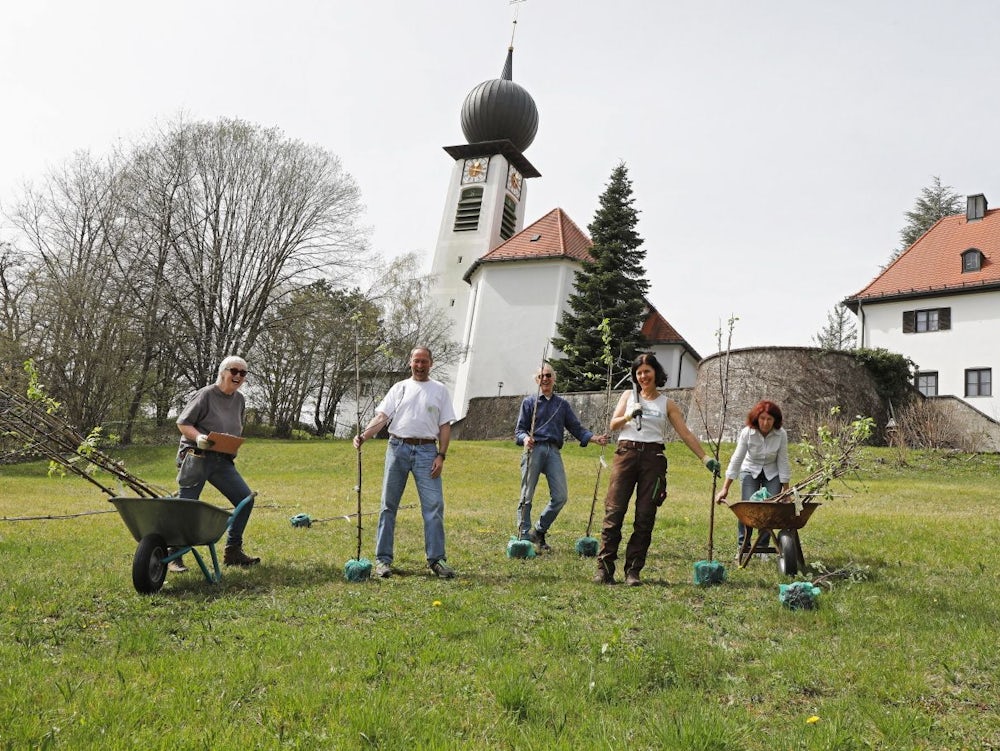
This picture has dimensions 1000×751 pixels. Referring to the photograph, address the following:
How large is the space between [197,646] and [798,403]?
23055 mm

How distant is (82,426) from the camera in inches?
1022

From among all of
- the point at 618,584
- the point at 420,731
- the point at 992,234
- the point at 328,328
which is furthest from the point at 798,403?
the point at 420,731


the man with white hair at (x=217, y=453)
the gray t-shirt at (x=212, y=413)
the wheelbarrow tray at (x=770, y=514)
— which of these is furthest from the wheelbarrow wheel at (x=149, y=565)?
the wheelbarrow tray at (x=770, y=514)

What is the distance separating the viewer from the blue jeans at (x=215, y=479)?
6273mm

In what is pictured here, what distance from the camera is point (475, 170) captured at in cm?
4575

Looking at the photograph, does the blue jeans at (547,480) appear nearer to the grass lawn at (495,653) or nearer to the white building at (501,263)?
the grass lawn at (495,653)

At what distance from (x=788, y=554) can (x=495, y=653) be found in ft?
9.98

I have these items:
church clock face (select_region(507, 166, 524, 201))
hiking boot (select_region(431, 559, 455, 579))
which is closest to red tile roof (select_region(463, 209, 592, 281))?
church clock face (select_region(507, 166, 524, 201))

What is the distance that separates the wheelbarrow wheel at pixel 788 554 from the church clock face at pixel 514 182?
4147cm

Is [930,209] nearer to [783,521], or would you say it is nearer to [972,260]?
[972,260]

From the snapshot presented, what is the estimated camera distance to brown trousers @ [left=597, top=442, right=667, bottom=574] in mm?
5789

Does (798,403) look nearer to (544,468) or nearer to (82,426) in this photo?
(544,468)

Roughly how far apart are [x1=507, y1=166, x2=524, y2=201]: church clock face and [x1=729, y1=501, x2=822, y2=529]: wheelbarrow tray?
41.5 m

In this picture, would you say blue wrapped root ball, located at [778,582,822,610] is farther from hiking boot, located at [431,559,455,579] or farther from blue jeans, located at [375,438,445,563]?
blue jeans, located at [375,438,445,563]
